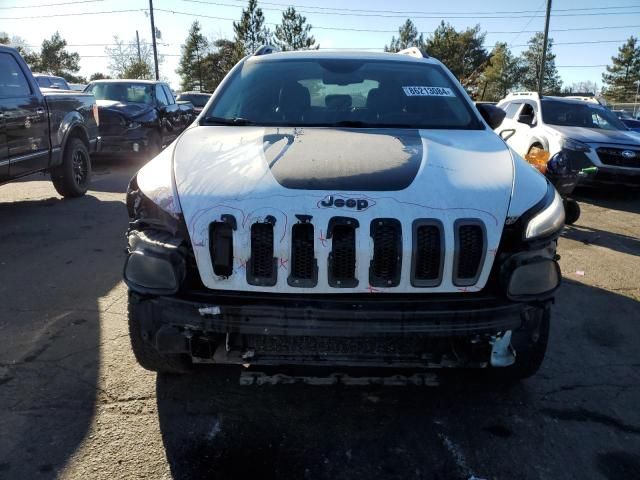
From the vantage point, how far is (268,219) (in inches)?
85.4

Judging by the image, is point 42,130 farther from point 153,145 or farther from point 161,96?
point 161,96

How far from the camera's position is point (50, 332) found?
3424 mm

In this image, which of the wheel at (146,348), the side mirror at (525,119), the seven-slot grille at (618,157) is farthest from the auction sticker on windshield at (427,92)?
the side mirror at (525,119)

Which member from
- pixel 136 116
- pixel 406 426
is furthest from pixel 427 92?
pixel 136 116

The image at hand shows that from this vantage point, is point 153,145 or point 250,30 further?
point 250,30

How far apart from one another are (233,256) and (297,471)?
945mm

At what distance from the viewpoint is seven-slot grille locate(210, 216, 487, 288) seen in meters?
2.14

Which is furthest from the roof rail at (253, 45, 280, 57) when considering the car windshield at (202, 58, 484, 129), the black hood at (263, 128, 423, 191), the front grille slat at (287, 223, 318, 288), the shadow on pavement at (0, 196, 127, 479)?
the front grille slat at (287, 223, 318, 288)

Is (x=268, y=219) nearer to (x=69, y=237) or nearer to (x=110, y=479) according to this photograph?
(x=110, y=479)

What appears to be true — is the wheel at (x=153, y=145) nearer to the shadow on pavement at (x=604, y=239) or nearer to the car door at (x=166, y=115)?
the car door at (x=166, y=115)

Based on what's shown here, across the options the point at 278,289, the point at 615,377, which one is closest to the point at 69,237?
the point at 278,289

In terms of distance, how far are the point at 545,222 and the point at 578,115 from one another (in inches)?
334

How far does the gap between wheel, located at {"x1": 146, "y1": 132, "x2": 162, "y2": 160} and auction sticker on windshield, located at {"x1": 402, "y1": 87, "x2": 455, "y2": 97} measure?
8.26 meters

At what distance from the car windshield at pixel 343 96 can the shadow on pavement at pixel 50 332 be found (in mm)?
1678
